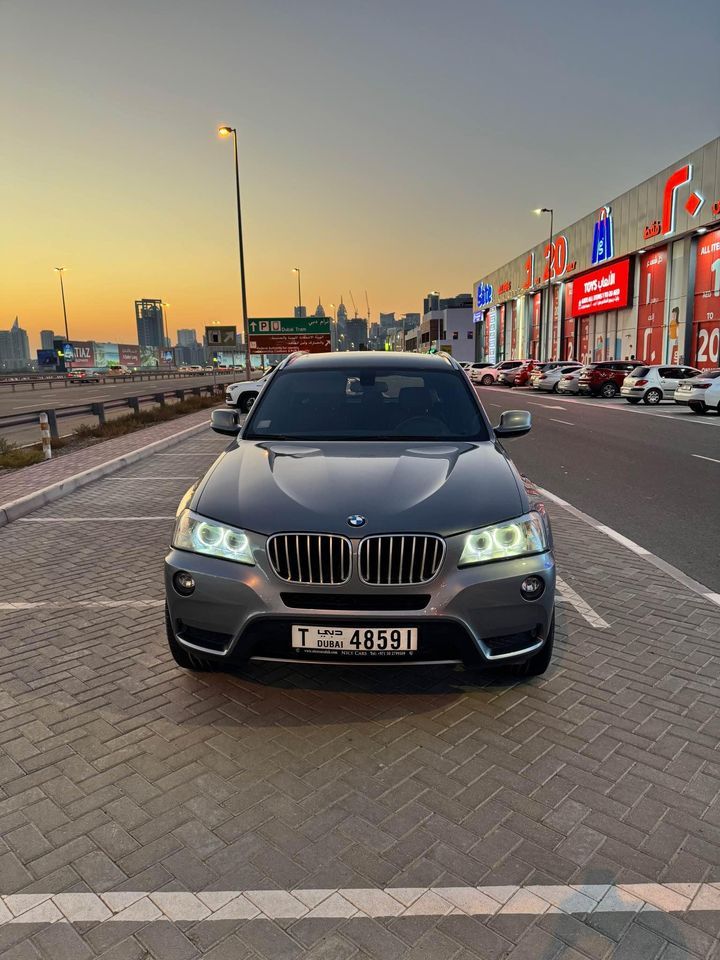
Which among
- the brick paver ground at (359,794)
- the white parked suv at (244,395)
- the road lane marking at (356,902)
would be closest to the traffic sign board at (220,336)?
the white parked suv at (244,395)

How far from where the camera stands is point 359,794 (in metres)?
2.86

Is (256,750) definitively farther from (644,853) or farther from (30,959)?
(644,853)

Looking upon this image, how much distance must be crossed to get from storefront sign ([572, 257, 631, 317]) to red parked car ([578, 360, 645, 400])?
34.6 ft

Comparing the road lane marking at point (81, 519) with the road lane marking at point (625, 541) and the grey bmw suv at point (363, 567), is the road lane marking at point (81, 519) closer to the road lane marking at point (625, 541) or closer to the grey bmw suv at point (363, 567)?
the grey bmw suv at point (363, 567)

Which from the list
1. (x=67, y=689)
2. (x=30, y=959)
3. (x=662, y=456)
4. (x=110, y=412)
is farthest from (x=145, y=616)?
(x=110, y=412)

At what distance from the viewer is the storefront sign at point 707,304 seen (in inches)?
1244

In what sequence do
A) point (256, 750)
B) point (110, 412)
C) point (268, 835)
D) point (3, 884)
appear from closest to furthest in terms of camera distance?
point (3, 884)
point (268, 835)
point (256, 750)
point (110, 412)

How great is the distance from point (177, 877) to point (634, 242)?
142 feet

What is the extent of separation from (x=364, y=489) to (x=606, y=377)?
1246 inches

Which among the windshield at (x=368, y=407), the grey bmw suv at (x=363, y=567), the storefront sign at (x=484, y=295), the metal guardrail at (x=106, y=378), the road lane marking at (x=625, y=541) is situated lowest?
the metal guardrail at (x=106, y=378)

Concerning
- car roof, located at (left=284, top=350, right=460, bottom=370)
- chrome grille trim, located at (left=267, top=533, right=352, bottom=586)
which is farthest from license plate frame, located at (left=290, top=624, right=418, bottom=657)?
car roof, located at (left=284, top=350, right=460, bottom=370)

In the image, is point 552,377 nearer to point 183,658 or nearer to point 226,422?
point 226,422

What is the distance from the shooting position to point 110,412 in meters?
25.6

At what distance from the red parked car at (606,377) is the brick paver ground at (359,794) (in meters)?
29.8
